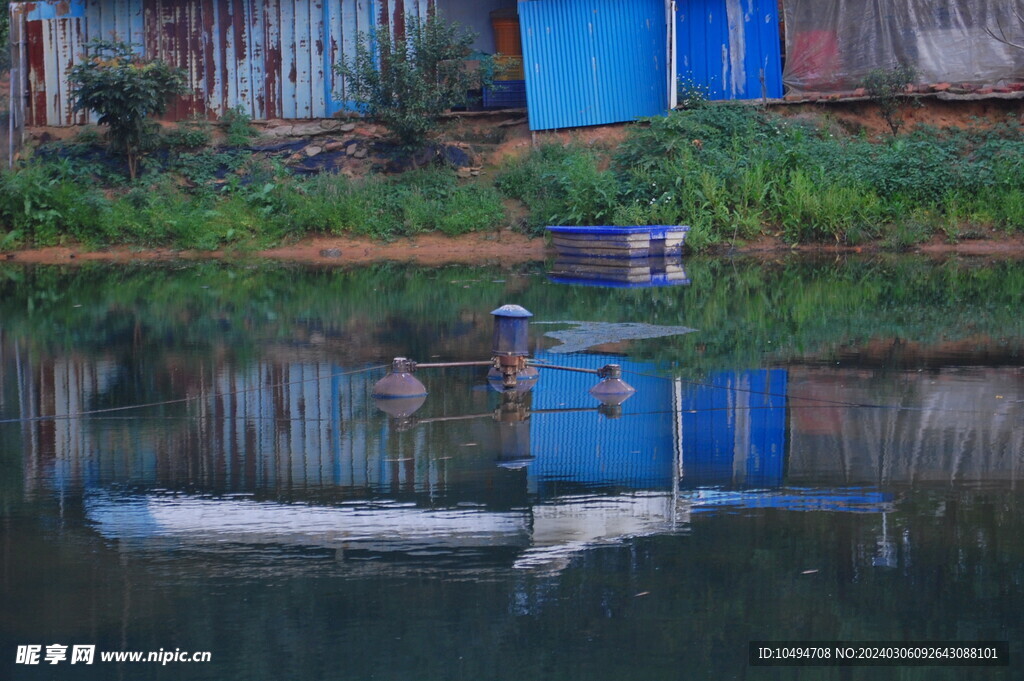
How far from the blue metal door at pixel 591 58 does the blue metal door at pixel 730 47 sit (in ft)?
1.54

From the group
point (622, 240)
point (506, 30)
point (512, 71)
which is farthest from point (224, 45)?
point (622, 240)

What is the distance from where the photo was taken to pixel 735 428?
25.4 feet

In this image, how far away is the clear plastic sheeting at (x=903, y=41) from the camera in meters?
20.3

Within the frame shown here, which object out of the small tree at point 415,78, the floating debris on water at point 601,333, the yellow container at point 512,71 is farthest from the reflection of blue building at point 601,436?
the yellow container at point 512,71

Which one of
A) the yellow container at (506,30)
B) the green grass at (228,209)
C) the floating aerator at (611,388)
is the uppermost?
the yellow container at (506,30)

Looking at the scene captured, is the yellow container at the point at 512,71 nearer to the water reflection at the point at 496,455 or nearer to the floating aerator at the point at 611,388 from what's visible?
the water reflection at the point at 496,455

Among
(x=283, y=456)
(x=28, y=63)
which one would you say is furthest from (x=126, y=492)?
(x=28, y=63)

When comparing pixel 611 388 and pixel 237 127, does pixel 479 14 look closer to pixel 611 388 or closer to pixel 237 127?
pixel 237 127

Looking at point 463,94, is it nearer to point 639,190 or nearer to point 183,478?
point 639,190

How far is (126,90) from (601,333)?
11891 mm

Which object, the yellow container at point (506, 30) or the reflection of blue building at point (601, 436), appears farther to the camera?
the yellow container at point (506, 30)

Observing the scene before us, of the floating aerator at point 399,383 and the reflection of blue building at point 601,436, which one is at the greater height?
the floating aerator at point 399,383

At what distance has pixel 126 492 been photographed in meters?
6.50

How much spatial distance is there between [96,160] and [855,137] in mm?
13807
